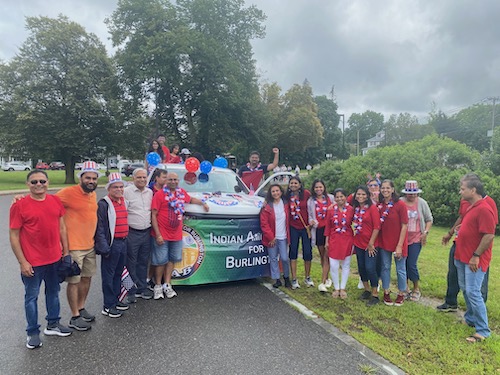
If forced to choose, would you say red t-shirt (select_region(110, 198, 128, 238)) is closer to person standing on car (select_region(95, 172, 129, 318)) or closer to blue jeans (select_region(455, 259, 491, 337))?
person standing on car (select_region(95, 172, 129, 318))

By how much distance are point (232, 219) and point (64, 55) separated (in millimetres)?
30260

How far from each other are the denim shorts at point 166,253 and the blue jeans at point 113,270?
0.59m

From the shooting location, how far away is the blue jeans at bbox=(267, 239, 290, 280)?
5.72 metres

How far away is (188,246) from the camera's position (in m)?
5.55

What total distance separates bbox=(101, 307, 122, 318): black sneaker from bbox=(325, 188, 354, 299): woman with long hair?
2970 millimetres

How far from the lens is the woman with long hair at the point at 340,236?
5285 mm

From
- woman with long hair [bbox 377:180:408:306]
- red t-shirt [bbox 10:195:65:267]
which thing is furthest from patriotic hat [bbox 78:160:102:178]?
woman with long hair [bbox 377:180:408:306]

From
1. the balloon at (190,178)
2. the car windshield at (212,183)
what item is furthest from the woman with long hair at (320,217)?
the balloon at (190,178)

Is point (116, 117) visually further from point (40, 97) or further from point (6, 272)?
point (6, 272)

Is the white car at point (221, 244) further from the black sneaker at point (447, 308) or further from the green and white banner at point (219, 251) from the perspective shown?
the black sneaker at point (447, 308)

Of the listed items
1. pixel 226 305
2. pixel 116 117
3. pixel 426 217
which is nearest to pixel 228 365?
pixel 226 305

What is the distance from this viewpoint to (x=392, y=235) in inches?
197

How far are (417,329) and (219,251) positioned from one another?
2865 millimetres

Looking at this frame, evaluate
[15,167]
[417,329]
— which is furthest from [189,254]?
[15,167]
